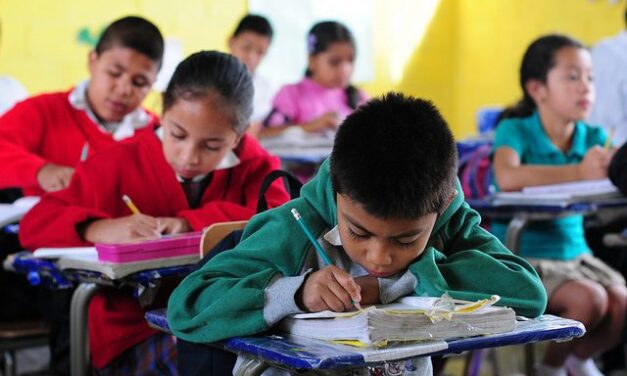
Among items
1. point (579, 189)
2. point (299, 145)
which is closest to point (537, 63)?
point (579, 189)

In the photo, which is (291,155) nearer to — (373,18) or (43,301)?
(43,301)

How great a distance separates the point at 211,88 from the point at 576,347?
1.41 meters

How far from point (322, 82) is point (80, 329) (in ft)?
10.4

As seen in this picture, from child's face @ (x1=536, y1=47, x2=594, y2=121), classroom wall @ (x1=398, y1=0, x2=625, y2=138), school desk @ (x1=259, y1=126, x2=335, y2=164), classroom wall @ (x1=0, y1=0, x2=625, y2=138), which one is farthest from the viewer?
classroom wall @ (x1=398, y1=0, x2=625, y2=138)

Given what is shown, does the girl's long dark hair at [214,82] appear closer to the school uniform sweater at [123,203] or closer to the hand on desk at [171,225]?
the school uniform sweater at [123,203]

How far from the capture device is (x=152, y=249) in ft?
7.03

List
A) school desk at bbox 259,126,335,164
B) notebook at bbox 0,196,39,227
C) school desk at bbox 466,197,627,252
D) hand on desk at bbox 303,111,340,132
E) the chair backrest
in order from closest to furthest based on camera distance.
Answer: the chair backrest → notebook at bbox 0,196,39,227 → school desk at bbox 466,197,627,252 → school desk at bbox 259,126,335,164 → hand on desk at bbox 303,111,340,132

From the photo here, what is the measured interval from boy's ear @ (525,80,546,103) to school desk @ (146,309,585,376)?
1.99 meters

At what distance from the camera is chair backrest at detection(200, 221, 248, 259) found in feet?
6.64

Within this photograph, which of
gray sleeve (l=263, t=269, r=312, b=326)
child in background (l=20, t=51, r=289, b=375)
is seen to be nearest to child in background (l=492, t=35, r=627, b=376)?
child in background (l=20, t=51, r=289, b=375)

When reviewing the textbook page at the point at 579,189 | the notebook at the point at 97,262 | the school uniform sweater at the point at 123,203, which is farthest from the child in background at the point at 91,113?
the textbook page at the point at 579,189

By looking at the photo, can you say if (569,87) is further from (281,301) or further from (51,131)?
(281,301)

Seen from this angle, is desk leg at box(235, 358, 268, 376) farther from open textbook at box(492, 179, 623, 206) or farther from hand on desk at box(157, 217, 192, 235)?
open textbook at box(492, 179, 623, 206)

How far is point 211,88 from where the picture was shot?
239cm
